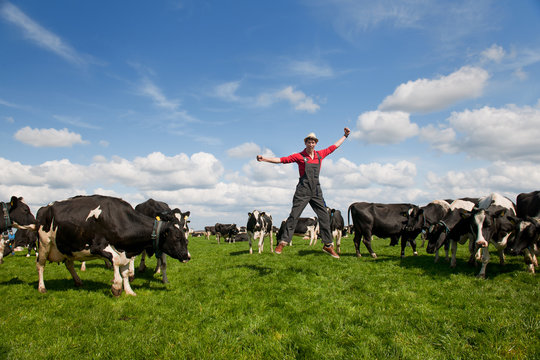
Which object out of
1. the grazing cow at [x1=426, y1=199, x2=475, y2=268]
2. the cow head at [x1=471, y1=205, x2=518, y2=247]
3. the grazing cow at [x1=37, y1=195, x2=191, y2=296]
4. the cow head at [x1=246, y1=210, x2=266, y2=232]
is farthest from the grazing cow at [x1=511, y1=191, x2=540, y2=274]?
the cow head at [x1=246, y1=210, x2=266, y2=232]

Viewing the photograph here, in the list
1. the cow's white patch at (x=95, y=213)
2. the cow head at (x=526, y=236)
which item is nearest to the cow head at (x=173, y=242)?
the cow's white patch at (x=95, y=213)

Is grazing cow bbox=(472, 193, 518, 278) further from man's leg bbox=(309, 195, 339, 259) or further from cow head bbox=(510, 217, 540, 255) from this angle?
man's leg bbox=(309, 195, 339, 259)

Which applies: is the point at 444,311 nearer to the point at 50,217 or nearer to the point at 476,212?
the point at 476,212

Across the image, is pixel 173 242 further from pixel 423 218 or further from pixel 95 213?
pixel 423 218

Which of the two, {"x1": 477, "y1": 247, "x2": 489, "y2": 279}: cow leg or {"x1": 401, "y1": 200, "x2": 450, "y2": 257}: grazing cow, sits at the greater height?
{"x1": 401, "y1": 200, "x2": 450, "y2": 257}: grazing cow

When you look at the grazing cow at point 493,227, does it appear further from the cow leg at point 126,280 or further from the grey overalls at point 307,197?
the cow leg at point 126,280

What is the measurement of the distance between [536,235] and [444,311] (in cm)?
536

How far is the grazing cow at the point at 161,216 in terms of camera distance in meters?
9.37

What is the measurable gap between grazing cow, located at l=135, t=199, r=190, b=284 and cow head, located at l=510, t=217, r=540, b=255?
32.7 feet

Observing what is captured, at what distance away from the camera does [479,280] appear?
8836 mm

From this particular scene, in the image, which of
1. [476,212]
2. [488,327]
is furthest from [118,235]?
[476,212]

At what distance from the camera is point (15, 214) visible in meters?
15.0

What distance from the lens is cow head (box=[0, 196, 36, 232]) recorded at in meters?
13.9

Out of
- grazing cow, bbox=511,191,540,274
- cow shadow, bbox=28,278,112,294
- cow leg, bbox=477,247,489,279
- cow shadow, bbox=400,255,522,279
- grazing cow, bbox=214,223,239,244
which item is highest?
grazing cow, bbox=511,191,540,274
